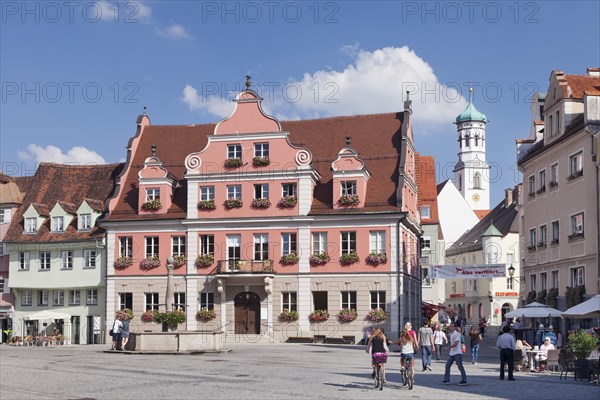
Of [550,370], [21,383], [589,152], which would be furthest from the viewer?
[589,152]

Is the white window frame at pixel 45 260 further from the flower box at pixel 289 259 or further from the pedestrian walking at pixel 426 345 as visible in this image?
the pedestrian walking at pixel 426 345

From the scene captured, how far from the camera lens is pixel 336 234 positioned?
55688 mm

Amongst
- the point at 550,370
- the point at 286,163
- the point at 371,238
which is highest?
the point at 286,163

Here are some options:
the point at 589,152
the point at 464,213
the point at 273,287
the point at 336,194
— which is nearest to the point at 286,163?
the point at 336,194

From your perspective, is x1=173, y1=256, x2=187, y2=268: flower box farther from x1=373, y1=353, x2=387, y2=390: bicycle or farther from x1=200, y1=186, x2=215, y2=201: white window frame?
x1=373, y1=353, x2=387, y2=390: bicycle

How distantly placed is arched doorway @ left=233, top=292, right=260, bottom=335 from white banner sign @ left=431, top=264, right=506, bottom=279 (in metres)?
11.5

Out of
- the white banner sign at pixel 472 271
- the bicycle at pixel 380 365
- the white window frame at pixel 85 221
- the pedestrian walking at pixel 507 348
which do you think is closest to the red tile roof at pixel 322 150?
the white window frame at pixel 85 221

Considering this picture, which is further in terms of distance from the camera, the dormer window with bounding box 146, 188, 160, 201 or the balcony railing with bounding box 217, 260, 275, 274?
the dormer window with bounding box 146, 188, 160, 201

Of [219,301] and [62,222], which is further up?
[62,222]

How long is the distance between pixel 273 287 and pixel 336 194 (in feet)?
22.8

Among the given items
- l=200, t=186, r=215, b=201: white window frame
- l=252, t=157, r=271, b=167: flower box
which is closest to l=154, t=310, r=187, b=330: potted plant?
l=200, t=186, r=215, b=201: white window frame

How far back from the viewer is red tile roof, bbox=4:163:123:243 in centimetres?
6222

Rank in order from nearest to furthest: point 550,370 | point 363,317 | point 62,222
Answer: point 550,370, point 363,317, point 62,222

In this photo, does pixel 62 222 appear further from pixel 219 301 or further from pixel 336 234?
pixel 336 234
